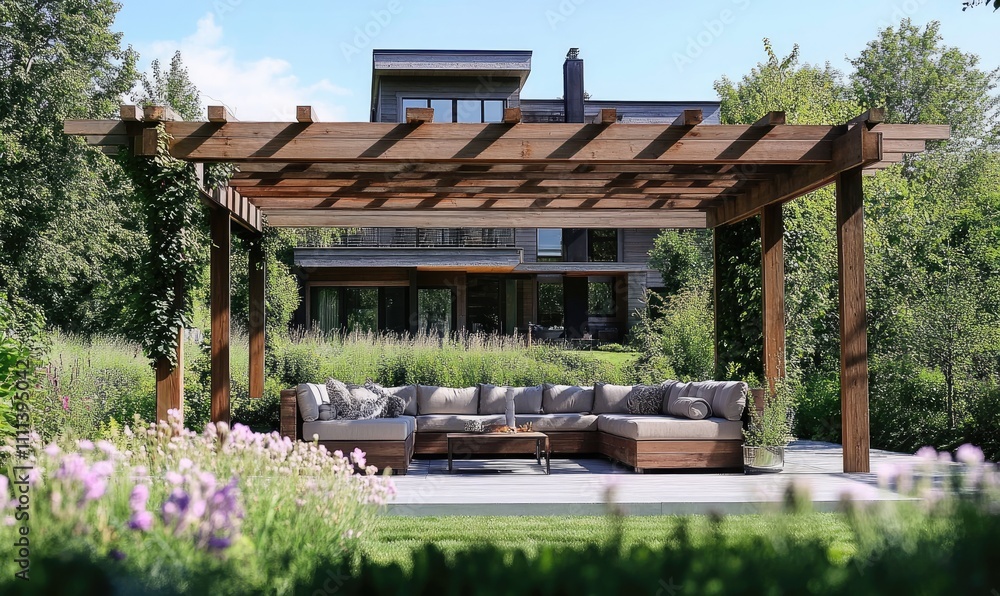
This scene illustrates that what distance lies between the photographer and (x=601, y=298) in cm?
2361

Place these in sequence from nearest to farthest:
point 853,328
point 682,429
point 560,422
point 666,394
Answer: point 853,328, point 682,429, point 560,422, point 666,394

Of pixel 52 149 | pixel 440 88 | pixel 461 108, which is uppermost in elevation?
pixel 440 88

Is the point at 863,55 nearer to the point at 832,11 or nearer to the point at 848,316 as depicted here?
the point at 832,11

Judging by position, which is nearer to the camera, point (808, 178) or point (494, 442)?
point (808, 178)

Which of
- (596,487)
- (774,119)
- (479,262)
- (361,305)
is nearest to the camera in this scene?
(596,487)

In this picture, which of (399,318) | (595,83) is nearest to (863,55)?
(595,83)

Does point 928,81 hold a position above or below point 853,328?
above

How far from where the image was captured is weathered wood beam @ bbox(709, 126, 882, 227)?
258 inches

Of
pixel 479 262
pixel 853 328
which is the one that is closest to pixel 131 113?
pixel 853 328

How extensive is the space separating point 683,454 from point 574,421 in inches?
56.8

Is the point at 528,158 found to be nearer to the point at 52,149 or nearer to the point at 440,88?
the point at 52,149

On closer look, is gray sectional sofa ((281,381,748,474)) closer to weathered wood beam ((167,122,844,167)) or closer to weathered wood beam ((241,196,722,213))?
weathered wood beam ((241,196,722,213))

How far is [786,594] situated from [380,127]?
5410 mm

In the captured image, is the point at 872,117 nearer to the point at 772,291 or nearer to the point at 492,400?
the point at 772,291
